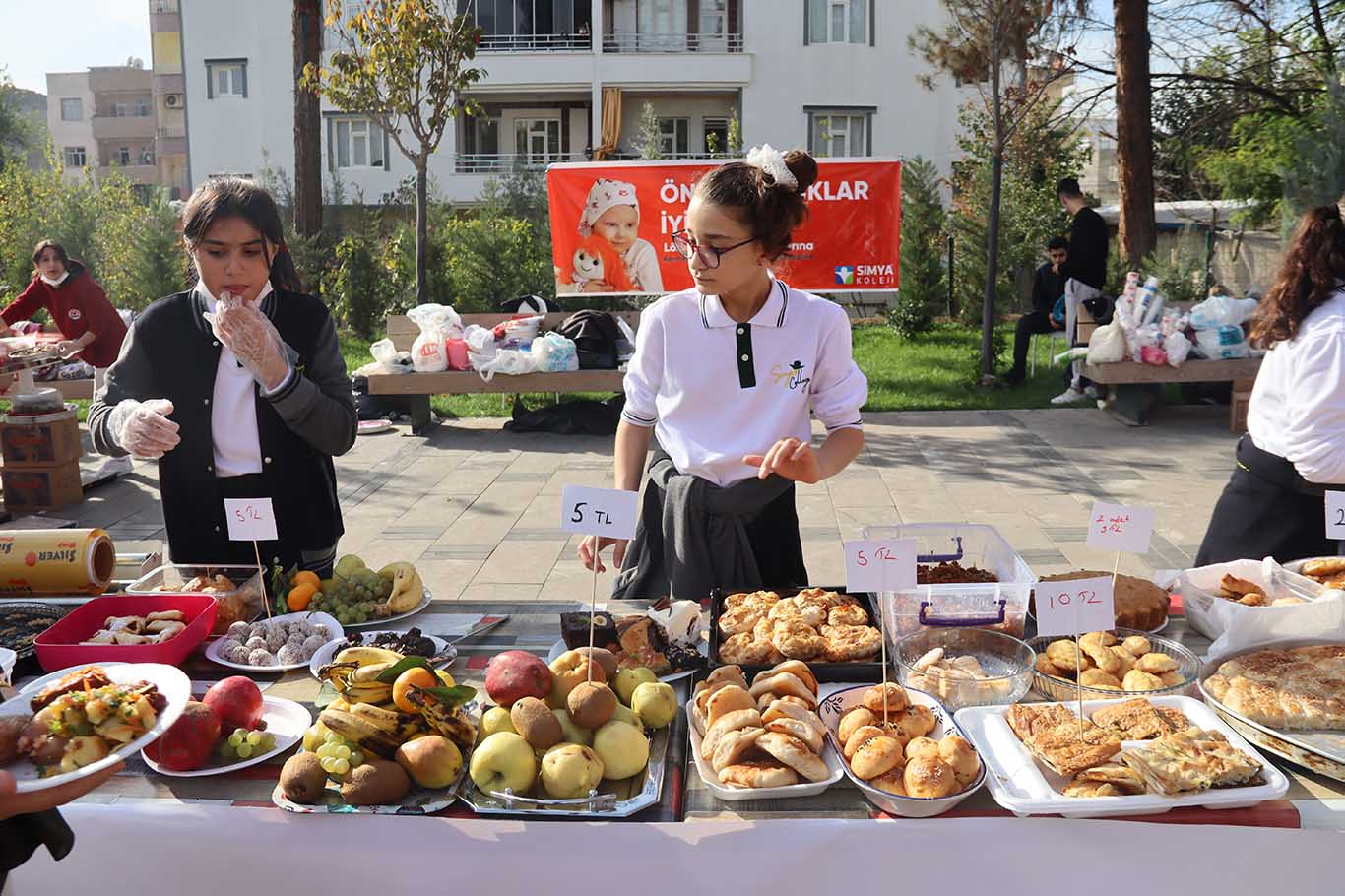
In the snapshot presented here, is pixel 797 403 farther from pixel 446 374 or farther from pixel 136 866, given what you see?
pixel 446 374

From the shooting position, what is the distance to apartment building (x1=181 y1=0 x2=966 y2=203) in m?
24.2

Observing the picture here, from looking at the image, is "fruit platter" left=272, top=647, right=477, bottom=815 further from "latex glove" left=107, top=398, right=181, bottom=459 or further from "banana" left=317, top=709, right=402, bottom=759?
"latex glove" left=107, top=398, right=181, bottom=459

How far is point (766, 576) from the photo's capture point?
117 inches

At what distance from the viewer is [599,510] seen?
7.01 ft

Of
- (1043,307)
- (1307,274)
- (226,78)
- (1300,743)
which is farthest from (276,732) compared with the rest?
(226,78)

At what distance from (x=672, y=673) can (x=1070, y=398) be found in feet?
27.4

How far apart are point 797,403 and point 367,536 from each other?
4140mm

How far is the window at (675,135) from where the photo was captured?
25.9 m

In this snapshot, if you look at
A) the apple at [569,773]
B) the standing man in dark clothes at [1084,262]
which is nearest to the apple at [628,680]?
the apple at [569,773]

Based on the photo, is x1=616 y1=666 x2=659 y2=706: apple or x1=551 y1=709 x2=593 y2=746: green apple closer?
x1=551 y1=709 x2=593 y2=746: green apple

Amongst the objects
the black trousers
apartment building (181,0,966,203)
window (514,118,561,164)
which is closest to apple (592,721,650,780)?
the black trousers

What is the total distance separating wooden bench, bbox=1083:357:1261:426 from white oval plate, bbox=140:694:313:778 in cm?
796

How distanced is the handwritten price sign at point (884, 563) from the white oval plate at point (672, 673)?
432 mm

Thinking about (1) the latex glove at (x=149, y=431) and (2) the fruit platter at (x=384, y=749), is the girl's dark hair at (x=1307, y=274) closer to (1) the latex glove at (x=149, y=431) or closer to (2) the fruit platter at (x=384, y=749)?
(2) the fruit platter at (x=384, y=749)
